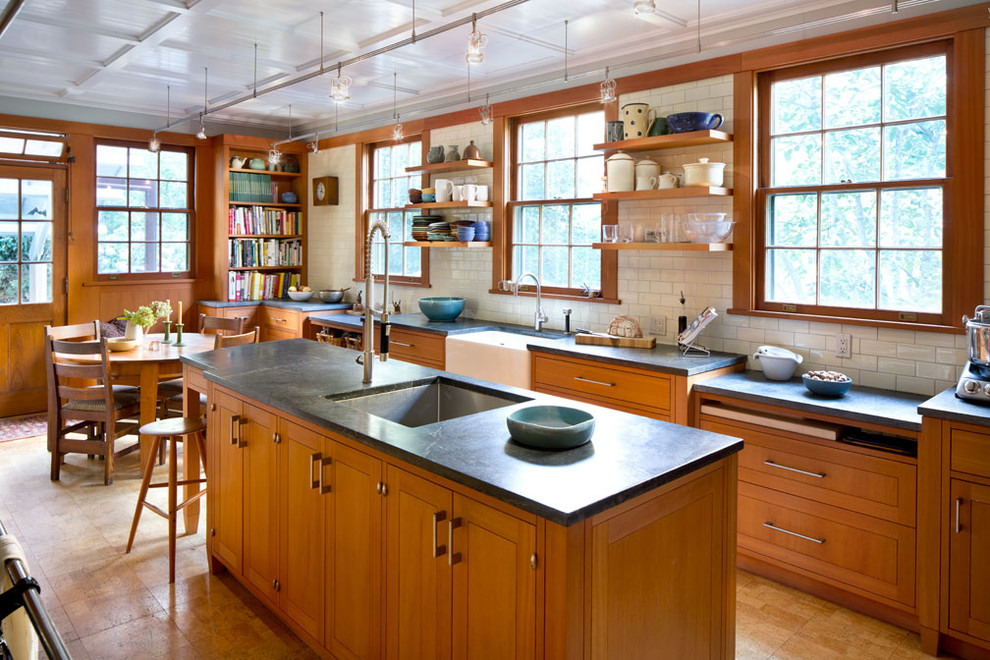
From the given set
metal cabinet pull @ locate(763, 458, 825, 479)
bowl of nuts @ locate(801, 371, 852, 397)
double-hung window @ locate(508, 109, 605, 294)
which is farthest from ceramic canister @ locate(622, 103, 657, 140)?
metal cabinet pull @ locate(763, 458, 825, 479)

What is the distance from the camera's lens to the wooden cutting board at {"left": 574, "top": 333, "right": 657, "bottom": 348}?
4398 mm

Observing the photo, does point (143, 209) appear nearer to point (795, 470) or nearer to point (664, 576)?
point (795, 470)

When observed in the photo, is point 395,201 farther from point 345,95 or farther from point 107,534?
point 107,534

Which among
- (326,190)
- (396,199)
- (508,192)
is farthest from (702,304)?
(326,190)

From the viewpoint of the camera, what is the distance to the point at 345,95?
148 inches

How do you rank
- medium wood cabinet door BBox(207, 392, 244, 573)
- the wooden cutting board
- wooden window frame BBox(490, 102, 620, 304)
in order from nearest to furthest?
1. medium wood cabinet door BBox(207, 392, 244, 573)
2. the wooden cutting board
3. wooden window frame BBox(490, 102, 620, 304)

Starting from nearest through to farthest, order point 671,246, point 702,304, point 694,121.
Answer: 1. point 694,121
2. point 671,246
3. point 702,304

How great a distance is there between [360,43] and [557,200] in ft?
5.79

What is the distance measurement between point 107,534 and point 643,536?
3327 mm

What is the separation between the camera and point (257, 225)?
300 inches

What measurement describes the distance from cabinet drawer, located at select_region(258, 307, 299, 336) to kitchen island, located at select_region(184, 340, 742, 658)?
3913 mm

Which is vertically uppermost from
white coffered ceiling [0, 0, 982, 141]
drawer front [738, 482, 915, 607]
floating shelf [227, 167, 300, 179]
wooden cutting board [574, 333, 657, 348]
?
white coffered ceiling [0, 0, 982, 141]

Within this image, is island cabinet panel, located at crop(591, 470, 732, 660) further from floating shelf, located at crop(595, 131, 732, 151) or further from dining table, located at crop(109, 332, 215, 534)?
dining table, located at crop(109, 332, 215, 534)

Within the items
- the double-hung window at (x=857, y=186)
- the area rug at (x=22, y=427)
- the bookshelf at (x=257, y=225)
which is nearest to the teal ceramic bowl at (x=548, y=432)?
the double-hung window at (x=857, y=186)
